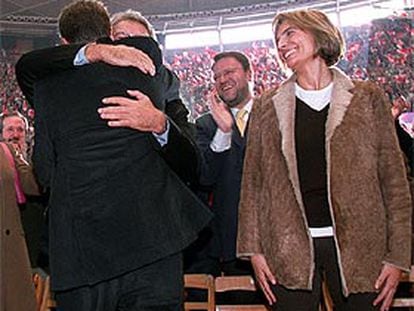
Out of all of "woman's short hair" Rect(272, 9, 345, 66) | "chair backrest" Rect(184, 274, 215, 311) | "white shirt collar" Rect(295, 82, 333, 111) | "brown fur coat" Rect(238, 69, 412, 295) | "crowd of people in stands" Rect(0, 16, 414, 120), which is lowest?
"chair backrest" Rect(184, 274, 215, 311)

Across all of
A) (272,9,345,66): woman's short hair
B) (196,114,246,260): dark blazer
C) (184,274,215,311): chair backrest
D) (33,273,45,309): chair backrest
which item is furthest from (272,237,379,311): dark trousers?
(33,273,45,309): chair backrest

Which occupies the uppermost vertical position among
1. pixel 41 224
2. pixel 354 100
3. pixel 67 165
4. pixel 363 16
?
pixel 363 16

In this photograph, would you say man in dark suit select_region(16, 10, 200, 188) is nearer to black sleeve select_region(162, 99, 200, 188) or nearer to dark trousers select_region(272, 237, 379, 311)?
black sleeve select_region(162, 99, 200, 188)

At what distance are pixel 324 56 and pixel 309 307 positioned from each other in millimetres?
577

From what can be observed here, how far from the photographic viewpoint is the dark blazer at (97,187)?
1.26 meters

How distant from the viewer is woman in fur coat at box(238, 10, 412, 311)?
4.62 feet

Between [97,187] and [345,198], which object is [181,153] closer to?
[97,187]

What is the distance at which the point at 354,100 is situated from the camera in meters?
1.47

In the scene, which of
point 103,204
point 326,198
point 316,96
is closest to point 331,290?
point 326,198

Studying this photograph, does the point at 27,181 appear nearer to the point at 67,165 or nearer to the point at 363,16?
the point at 67,165

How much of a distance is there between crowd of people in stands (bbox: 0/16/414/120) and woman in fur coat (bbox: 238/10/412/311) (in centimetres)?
219

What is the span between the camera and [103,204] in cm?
126

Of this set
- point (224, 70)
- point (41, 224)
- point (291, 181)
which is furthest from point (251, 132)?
point (41, 224)

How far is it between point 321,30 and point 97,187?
65 centimetres
